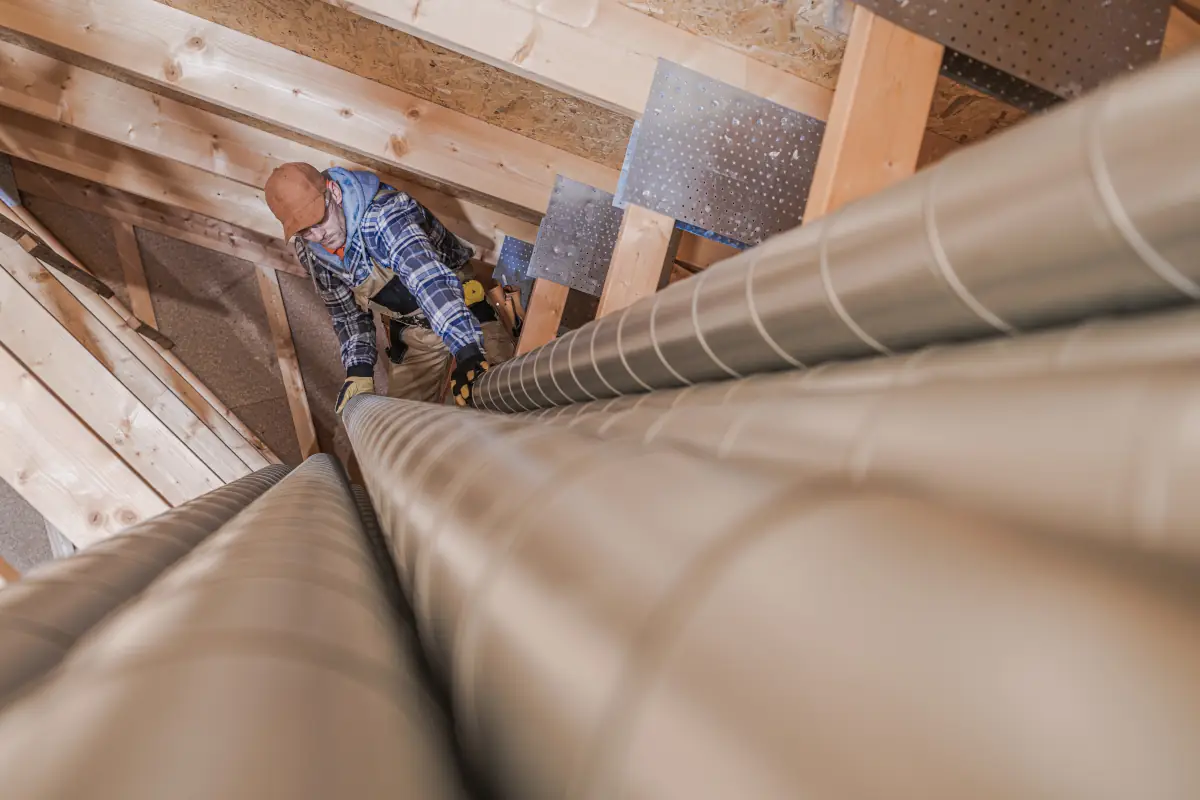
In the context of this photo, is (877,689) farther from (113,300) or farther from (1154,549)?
(113,300)

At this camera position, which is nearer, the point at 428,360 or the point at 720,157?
the point at 720,157

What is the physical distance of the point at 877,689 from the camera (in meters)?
0.15

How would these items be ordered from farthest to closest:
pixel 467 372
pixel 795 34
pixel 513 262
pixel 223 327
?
1. pixel 223 327
2. pixel 513 262
3. pixel 467 372
4. pixel 795 34

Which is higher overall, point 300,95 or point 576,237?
point 300,95

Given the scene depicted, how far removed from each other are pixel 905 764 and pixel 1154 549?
0.46 ft

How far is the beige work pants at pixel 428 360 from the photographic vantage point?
2.86m

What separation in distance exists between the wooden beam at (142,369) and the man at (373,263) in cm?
60

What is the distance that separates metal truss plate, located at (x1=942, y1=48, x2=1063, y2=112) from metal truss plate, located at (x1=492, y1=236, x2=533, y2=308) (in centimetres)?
175

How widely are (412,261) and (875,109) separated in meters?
1.36

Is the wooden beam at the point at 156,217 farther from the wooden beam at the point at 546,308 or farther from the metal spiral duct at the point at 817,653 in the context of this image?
the metal spiral duct at the point at 817,653

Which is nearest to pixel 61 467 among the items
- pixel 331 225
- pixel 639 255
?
pixel 331 225

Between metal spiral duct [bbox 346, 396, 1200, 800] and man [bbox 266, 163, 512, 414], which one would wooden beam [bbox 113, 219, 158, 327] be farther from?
metal spiral duct [bbox 346, 396, 1200, 800]

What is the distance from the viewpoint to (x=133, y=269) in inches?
142

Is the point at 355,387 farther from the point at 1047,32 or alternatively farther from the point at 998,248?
the point at 998,248
